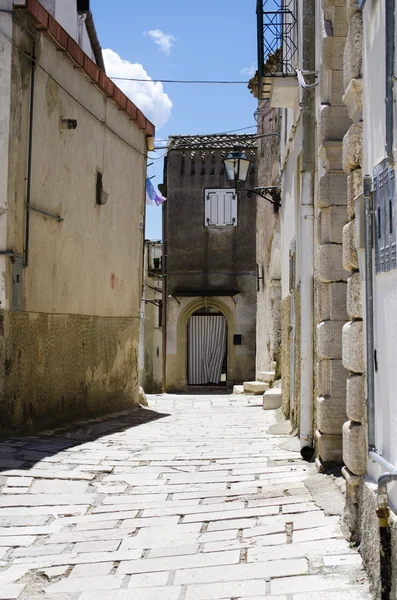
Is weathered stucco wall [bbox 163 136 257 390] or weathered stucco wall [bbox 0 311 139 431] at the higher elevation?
weathered stucco wall [bbox 163 136 257 390]

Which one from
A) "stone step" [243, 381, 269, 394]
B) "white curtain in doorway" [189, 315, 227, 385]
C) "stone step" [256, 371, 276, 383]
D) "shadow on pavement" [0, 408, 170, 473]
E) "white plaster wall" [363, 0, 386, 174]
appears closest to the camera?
"white plaster wall" [363, 0, 386, 174]

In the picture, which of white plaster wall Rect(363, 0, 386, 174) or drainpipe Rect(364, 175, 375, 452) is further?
drainpipe Rect(364, 175, 375, 452)

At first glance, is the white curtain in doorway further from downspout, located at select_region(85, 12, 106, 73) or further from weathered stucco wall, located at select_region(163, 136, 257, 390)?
downspout, located at select_region(85, 12, 106, 73)

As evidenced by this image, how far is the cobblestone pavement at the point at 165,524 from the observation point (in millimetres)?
4211

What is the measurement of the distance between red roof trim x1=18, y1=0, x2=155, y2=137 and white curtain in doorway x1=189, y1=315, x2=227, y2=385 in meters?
14.5

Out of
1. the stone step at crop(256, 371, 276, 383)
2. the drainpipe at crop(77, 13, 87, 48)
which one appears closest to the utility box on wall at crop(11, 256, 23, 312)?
the drainpipe at crop(77, 13, 87, 48)

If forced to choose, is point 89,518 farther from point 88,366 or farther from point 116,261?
point 116,261

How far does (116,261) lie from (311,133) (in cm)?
553

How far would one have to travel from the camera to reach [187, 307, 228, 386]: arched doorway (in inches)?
1121

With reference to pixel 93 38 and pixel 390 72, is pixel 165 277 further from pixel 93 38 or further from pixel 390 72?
pixel 390 72

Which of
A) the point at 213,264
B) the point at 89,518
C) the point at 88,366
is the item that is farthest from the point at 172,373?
the point at 89,518

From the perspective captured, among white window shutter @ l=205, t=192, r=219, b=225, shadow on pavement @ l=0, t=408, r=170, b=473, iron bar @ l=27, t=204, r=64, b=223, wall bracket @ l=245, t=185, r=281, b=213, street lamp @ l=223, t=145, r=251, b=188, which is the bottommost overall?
shadow on pavement @ l=0, t=408, r=170, b=473

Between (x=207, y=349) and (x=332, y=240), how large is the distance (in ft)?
72.2

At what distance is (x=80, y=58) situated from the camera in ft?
34.9
